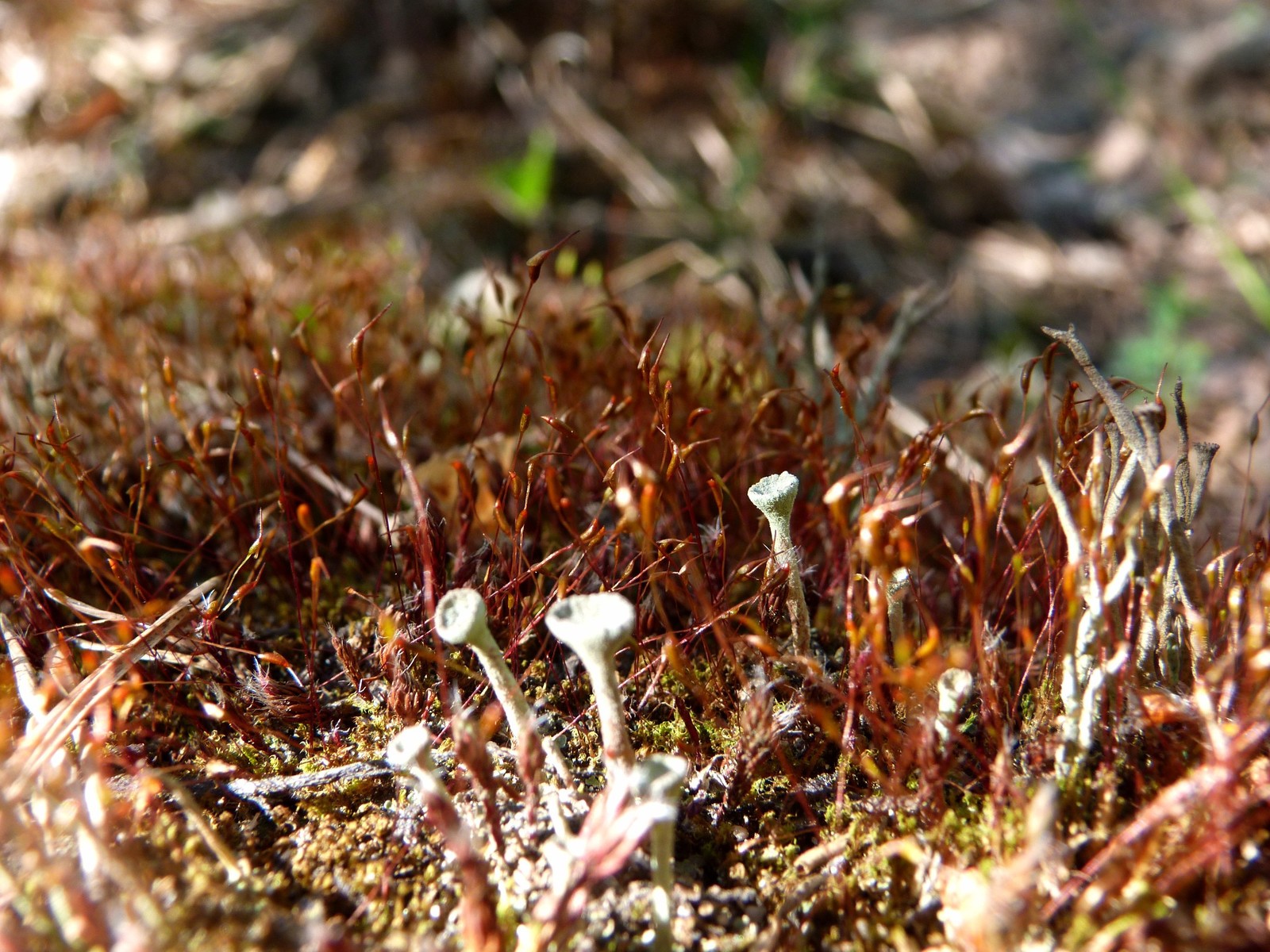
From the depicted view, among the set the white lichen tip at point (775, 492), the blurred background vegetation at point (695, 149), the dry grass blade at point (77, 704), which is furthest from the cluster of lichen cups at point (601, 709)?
the blurred background vegetation at point (695, 149)

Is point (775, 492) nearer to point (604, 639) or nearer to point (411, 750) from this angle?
point (604, 639)

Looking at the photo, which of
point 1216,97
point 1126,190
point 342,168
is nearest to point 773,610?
point 342,168

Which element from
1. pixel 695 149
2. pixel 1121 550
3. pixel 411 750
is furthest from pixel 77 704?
pixel 695 149

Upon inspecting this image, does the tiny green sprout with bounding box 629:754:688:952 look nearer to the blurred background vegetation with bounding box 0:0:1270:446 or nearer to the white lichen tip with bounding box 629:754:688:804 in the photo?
the white lichen tip with bounding box 629:754:688:804

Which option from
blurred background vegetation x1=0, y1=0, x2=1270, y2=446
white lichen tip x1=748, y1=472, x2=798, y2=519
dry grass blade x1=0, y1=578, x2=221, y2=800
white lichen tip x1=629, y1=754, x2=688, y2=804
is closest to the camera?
white lichen tip x1=629, y1=754, x2=688, y2=804

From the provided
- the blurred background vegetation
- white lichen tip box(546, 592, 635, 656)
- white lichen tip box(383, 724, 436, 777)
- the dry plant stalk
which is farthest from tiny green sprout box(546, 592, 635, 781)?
the blurred background vegetation

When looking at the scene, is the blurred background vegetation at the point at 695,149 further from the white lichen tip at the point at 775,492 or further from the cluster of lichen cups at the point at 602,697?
the cluster of lichen cups at the point at 602,697

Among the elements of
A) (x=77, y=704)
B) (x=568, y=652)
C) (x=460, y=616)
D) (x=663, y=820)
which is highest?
(x=460, y=616)

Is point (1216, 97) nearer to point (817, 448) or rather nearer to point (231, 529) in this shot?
point (817, 448)
